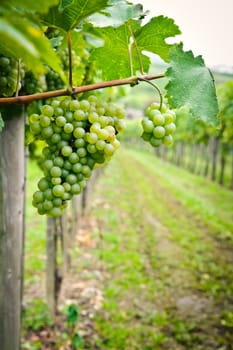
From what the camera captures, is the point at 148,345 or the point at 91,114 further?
the point at 148,345

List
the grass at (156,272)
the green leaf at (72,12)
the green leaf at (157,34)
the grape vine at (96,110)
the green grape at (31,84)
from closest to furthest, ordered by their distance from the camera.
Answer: the green leaf at (72,12) → the grape vine at (96,110) → the green leaf at (157,34) → the green grape at (31,84) → the grass at (156,272)

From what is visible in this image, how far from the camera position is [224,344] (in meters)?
4.24

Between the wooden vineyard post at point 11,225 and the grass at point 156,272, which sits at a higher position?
the wooden vineyard post at point 11,225

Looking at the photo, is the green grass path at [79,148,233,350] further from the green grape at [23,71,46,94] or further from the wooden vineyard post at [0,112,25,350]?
the green grape at [23,71,46,94]

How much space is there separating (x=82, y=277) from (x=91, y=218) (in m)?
3.51

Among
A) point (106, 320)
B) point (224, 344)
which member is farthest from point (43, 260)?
point (224, 344)

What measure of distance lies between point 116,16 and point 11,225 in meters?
1.09

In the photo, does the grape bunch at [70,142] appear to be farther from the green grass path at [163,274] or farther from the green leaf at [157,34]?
the green grass path at [163,274]

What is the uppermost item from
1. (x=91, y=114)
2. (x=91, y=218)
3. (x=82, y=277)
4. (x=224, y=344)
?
(x=91, y=114)

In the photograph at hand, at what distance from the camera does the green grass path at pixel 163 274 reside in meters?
4.29

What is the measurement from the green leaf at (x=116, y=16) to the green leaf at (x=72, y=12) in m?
0.09

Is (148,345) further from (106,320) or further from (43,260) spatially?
(43,260)

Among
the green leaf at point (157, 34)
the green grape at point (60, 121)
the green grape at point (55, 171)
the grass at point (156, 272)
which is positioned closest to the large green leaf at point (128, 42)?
the green leaf at point (157, 34)

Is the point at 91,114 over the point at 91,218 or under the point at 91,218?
over
